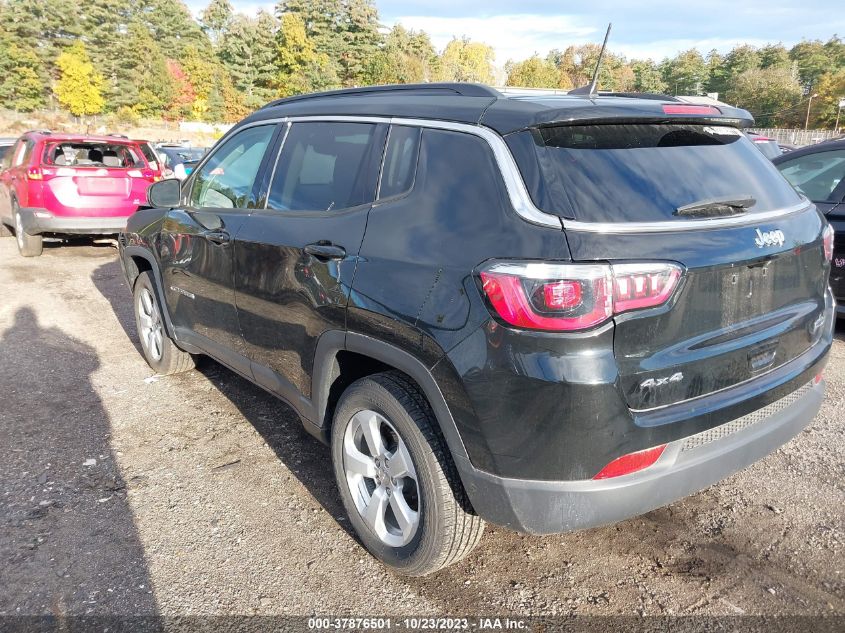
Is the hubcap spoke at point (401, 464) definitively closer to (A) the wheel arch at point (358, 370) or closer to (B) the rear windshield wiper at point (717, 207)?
(A) the wheel arch at point (358, 370)

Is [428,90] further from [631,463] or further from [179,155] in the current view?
[179,155]

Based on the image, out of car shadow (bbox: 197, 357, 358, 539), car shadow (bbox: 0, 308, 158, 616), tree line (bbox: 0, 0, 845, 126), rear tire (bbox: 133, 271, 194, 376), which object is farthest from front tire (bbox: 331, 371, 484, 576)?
tree line (bbox: 0, 0, 845, 126)

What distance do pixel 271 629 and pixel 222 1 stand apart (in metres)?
102

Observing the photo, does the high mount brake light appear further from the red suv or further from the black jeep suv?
the red suv

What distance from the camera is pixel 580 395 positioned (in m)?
2.01

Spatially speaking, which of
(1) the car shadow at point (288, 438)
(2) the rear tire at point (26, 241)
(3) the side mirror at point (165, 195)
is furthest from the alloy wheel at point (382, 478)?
(2) the rear tire at point (26, 241)

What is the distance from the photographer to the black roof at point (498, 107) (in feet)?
7.51

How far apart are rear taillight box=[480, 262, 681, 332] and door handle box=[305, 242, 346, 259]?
0.87 metres

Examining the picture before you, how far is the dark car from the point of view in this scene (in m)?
5.32

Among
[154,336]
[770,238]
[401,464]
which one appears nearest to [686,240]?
[770,238]

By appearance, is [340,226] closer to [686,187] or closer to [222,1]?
[686,187]

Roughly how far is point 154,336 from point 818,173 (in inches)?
231

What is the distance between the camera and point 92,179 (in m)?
9.52

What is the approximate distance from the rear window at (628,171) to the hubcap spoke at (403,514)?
1310mm
